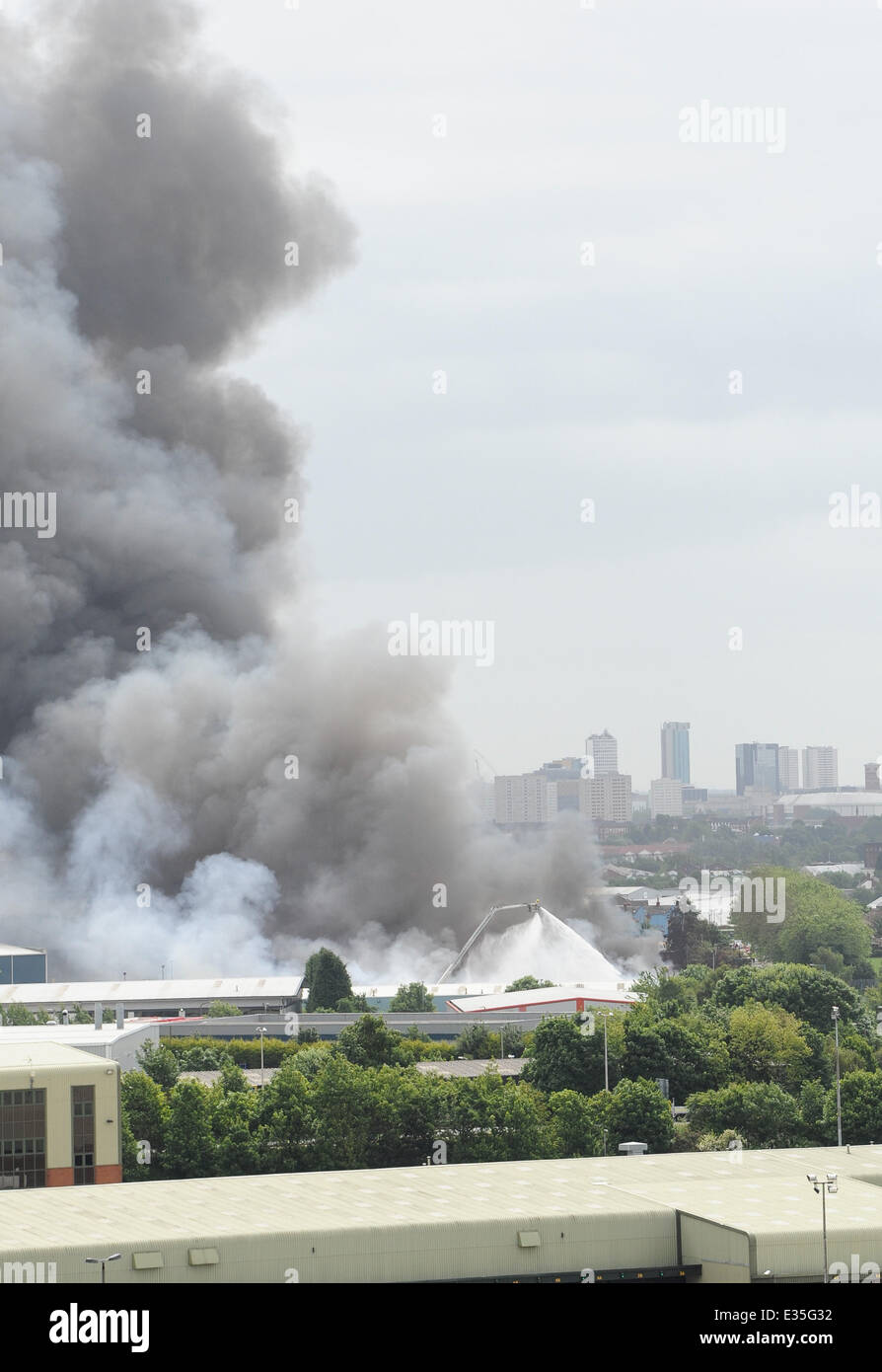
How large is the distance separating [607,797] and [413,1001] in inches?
5155

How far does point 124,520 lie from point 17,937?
57.3 feet

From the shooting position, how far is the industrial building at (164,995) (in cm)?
6084

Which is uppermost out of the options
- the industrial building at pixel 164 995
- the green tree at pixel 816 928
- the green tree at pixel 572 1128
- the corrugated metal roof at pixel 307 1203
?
the green tree at pixel 816 928

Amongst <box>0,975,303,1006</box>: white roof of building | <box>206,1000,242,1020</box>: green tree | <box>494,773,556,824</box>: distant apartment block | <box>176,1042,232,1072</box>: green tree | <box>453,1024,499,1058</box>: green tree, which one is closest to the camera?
<box>176,1042,232,1072</box>: green tree

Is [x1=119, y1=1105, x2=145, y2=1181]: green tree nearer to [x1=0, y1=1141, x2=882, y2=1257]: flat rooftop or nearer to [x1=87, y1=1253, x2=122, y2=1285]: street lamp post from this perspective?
[x1=0, y1=1141, x2=882, y2=1257]: flat rooftop

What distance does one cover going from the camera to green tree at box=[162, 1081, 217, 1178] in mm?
32688

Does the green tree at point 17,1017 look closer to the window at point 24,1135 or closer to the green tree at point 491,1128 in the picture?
the window at point 24,1135

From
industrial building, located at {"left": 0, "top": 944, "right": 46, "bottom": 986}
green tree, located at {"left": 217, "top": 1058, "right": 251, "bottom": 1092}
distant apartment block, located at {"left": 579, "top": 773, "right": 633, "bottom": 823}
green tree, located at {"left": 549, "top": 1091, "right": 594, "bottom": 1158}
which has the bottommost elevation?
green tree, located at {"left": 549, "top": 1091, "right": 594, "bottom": 1158}

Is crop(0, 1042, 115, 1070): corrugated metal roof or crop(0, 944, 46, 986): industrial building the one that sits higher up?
crop(0, 944, 46, 986): industrial building

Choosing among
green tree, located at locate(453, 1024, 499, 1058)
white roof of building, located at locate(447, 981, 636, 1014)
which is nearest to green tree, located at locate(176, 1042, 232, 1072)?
green tree, located at locate(453, 1024, 499, 1058)

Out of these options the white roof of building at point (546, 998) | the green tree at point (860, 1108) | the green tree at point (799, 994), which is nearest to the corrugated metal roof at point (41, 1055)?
the green tree at point (860, 1108)

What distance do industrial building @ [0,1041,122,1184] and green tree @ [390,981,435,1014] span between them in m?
28.5

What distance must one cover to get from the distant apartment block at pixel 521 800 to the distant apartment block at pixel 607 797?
28.1 meters
